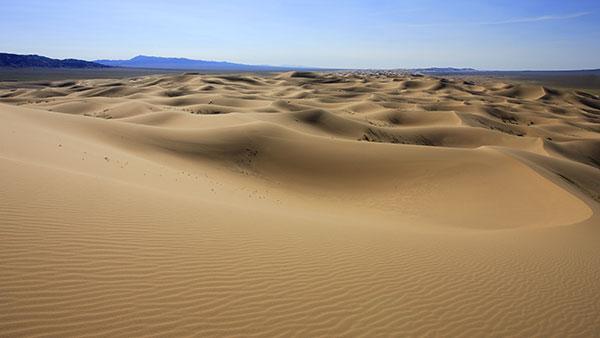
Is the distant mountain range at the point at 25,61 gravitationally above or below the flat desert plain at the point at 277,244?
above

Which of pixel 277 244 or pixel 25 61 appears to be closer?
pixel 277 244

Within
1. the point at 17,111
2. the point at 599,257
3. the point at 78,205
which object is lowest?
the point at 599,257

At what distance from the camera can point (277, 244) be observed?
708cm

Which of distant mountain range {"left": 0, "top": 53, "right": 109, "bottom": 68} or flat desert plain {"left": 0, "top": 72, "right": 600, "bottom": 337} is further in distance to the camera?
distant mountain range {"left": 0, "top": 53, "right": 109, "bottom": 68}

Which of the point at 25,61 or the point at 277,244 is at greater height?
the point at 25,61

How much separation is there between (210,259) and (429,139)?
2571 centimetres

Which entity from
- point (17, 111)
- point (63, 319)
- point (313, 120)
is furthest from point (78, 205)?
point (313, 120)

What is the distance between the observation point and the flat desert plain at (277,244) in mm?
4594

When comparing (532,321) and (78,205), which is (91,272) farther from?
(532,321)

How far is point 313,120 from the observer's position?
30.2 m

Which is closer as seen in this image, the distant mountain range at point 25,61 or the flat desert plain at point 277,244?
the flat desert plain at point 277,244

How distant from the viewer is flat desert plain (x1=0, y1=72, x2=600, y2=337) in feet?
→ 15.1

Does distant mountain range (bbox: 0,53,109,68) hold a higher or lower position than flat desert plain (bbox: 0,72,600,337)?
higher

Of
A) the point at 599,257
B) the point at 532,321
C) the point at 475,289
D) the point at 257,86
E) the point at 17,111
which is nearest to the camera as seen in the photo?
the point at 532,321
